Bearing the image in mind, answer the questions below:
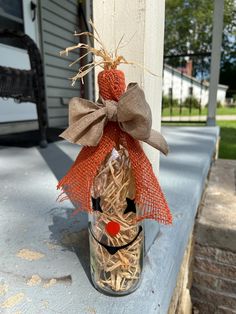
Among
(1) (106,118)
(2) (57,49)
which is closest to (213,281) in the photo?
(1) (106,118)

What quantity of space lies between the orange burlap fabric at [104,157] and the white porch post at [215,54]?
10.3 feet

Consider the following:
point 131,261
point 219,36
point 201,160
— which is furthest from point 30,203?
point 219,36

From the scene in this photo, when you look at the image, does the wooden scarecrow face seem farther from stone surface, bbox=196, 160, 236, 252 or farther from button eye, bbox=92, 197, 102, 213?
stone surface, bbox=196, 160, 236, 252

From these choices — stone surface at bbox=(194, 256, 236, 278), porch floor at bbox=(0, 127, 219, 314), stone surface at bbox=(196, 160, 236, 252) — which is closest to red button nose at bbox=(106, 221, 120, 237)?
porch floor at bbox=(0, 127, 219, 314)

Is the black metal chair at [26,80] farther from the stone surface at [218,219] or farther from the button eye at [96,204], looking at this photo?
the button eye at [96,204]

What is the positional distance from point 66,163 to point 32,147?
622 millimetres

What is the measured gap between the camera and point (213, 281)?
1.33 metres

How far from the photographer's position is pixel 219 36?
320 cm

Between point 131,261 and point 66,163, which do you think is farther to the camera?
point 66,163

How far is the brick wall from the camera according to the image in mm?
1255

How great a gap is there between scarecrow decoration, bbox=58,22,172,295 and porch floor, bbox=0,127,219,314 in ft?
0.15

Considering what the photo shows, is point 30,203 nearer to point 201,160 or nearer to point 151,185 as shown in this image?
point 151,185

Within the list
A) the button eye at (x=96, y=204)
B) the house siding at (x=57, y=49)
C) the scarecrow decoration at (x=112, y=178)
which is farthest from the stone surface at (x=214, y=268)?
the house siding at (x=57, y=49)

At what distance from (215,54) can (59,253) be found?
3216mm
